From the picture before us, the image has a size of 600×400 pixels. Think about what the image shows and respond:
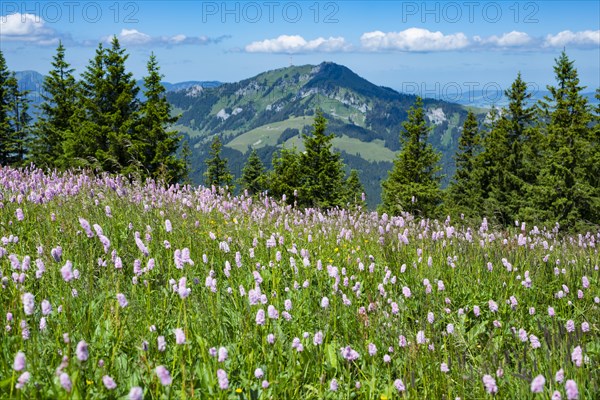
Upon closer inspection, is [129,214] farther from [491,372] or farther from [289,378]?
[491,372]

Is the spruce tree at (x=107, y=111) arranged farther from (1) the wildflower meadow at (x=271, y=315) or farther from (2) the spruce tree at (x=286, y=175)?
(1) the wildflower meadow at (x=271, y=315)

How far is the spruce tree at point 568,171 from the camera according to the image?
3872 centimetres

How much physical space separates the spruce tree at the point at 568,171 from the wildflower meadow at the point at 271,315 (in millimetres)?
36830

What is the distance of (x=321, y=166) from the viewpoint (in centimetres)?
4934

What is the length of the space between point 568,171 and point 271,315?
41.7 m

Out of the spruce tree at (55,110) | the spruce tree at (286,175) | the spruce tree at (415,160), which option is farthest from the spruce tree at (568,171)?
the spruce tree at (55,110)

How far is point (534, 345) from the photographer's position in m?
3.06

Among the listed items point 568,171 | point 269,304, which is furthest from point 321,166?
point 269,304

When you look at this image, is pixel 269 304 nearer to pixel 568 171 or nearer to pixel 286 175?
pixel 568 171

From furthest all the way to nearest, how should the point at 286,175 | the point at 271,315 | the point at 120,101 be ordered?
the point at 286,175, the point at 120,101, the point at 271,315

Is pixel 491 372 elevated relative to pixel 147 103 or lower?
lower

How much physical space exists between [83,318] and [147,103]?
148 feet

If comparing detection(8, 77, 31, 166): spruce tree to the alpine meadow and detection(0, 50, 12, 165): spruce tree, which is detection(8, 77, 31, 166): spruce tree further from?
the alpine meadow

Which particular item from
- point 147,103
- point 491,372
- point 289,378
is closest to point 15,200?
point 289,378
